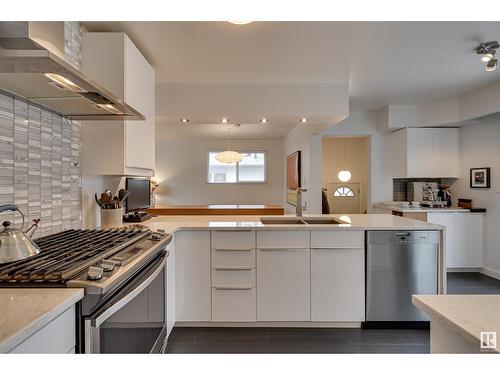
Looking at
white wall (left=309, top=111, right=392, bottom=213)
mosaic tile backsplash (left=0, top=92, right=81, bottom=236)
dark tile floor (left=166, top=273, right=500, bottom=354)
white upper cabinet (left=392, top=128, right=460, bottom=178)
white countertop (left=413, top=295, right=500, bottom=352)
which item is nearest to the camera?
white countertop (left=413, top=295, right=500, bottom=352)

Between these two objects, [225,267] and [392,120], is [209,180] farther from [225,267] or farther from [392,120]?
[225,267]

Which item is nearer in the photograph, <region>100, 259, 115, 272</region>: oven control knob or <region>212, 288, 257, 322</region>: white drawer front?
<region>100, 259, 115, 272</region>: oven control knob

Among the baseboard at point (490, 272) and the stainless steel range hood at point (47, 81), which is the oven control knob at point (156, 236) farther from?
the baseboard at point (490, 272)

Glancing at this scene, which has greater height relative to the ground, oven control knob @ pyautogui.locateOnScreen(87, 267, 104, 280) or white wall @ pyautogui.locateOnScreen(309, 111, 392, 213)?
white wall @ pyautogui.locateOnScreen(309, 111, 392, 213)

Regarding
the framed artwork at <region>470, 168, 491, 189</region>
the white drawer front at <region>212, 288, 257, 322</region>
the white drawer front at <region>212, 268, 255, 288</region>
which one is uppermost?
the framed artwork at <region>470, 168, 491, 189</region>

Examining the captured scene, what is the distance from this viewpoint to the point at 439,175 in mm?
4648

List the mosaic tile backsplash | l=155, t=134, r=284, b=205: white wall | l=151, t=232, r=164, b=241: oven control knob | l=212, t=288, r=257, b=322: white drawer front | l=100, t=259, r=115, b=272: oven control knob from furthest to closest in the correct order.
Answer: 1. l=155, t=134, r=284, b=205: white wall
2. l=212, t=288, r=257, b=322: white drawer front
3. l=151, t=232, r=164, b=241: oven control knob
4. the mosaic tile backsplash
5. l=100, t=259, r=115, b=272: oven control knob

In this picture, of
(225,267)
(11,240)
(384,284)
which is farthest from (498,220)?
(11,240)

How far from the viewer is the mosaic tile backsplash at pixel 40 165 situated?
5.00 feet

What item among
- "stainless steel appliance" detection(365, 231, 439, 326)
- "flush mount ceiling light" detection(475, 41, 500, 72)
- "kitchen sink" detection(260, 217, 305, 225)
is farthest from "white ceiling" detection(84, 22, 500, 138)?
"stainless steel appliance" detection(365, 231, 439, 326)

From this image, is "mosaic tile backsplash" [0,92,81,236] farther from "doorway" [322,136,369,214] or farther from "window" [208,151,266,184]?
"doorway" [322,136,369,214]

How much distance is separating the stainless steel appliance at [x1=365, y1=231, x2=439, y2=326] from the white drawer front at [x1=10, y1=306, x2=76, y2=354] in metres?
2.20

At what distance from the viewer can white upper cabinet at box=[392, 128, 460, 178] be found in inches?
183
